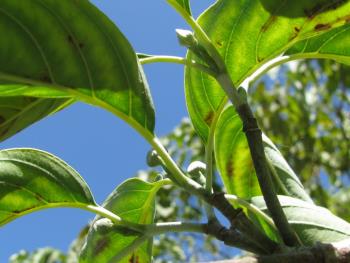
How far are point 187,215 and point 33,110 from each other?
2919mm

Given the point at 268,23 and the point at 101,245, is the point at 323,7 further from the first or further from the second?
the point at 101,245

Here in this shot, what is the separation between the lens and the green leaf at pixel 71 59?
815 millimetres

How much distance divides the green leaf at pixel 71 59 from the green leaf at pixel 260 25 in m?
0.13

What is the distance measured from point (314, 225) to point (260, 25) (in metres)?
0.30

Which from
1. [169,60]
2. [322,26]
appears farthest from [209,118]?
[322,26]

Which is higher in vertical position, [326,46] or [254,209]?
[326,46]

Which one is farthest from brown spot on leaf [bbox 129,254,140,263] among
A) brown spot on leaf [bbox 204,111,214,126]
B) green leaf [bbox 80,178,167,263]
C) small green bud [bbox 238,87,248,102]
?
small green bud [bbox 238,87,248,102]

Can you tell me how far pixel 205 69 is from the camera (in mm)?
883

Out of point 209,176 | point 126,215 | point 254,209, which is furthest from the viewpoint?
point 126,215

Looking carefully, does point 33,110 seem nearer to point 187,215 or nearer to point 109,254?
point 109,254

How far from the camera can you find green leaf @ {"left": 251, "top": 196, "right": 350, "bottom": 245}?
89 cm

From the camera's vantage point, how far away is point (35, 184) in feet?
3.18

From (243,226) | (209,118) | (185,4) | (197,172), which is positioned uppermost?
(185,4)

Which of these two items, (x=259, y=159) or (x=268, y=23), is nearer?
(x=259, y=159)
